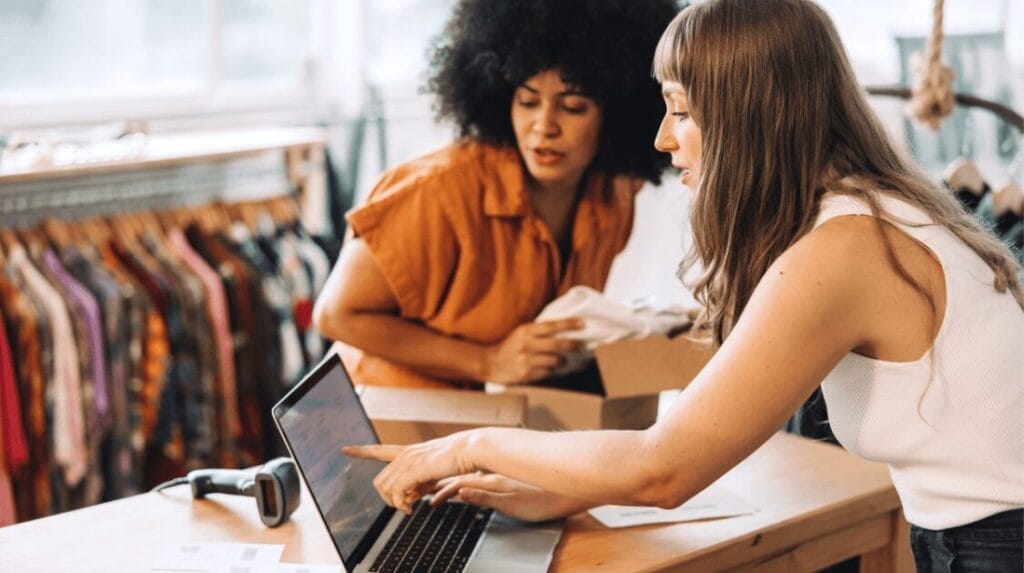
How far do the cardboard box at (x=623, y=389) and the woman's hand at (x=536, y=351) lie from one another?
0.11 ft

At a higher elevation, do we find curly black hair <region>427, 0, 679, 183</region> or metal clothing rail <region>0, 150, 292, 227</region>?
curly black hair <region>427, 0, 679, 183</region>

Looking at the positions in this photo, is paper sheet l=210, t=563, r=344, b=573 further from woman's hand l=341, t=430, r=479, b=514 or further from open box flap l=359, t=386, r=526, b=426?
open box flap l=359, t=386, r=526, b=426

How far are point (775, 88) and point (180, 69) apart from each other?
8.98 ft

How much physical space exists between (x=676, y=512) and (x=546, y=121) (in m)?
0.75

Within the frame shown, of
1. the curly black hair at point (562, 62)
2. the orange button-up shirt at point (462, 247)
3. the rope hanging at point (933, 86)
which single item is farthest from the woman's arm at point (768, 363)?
the rope hanging at point (933, 86)

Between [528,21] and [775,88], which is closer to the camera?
[775,88]

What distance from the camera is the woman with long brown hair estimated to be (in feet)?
4.27

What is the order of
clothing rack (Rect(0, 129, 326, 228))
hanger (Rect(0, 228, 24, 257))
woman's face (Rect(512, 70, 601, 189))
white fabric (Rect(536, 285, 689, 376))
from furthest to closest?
1. clothing rack (Rect(0, 129, 326, 228))
2. hanger (Rect(0, 228, 24, 257))
3. woman's face (Rect(512, 70, 601, 189))
4. white fabric (Rect(536, 285, 689, 376))

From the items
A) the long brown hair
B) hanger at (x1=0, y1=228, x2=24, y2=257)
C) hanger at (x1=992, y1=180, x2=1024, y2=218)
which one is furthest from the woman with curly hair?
hanger at (x1=0, y1=228, x2=24, y2=257)

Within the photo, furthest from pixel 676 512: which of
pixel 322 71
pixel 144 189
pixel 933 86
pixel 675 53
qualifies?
pixel 322 71

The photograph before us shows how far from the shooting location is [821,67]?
1.36 metres

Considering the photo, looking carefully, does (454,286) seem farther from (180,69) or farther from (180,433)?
(180,69)

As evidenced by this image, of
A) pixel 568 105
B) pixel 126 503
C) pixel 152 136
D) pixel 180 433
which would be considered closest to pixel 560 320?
pixel 568 105

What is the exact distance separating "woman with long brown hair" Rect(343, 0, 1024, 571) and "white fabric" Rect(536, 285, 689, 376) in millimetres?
539
